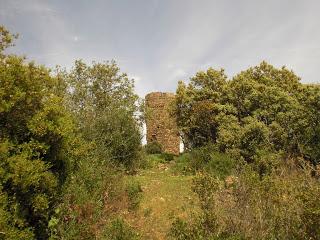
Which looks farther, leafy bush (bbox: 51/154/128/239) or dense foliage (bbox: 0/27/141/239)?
leafy bush (bbox: 51/154/128/239)

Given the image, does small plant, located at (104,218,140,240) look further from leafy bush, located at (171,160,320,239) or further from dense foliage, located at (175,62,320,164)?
dense foliage, located at (175,62,320,164)

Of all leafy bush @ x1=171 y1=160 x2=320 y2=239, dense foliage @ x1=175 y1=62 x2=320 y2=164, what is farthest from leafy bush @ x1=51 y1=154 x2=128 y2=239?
dense foliage @ x1=175 y1=62 x2=320 y2=164

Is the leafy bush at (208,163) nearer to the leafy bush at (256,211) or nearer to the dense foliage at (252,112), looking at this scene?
the dense foliage at (252,112)

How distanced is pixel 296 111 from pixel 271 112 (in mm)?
1497

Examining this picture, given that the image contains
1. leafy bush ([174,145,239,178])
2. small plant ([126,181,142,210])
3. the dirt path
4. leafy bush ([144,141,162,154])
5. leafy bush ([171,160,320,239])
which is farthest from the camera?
leafy bush ([144,141,162,154])

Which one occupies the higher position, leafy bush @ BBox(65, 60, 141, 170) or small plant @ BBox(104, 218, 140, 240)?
leafy bush @ BBox(65, 60, 141, 170)

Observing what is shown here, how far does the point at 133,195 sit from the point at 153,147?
722 inches

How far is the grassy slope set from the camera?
14.4m

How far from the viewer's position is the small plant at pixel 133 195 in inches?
638

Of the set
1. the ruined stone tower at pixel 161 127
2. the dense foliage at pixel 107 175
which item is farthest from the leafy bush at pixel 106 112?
the ruined stone tower at pixel 161 127

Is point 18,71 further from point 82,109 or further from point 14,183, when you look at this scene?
point 82,109

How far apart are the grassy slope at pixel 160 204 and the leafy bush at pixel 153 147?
1184 centimetres

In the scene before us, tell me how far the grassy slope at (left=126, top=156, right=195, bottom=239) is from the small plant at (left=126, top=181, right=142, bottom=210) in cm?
22

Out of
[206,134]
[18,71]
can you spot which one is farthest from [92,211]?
[206,134]
